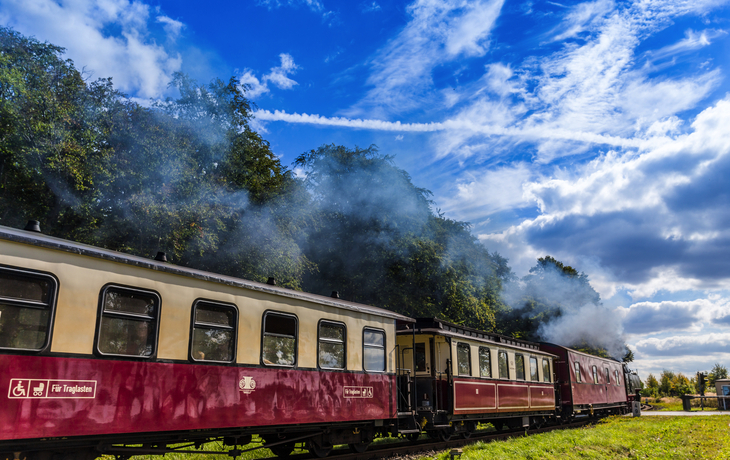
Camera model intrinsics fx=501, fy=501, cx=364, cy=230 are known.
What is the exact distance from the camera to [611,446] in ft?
42.7

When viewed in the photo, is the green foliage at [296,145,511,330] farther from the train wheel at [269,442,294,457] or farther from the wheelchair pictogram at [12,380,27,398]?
the wheelchair pictogram at [12,380,27,398]

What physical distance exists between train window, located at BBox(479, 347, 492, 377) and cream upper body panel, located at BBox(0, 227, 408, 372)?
20.6 feet

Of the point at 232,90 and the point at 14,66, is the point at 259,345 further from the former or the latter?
the point at 232,90

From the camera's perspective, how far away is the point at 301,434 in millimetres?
9547

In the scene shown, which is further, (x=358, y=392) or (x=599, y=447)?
(x=599, y=447)

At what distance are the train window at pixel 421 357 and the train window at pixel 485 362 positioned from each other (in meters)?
2.26

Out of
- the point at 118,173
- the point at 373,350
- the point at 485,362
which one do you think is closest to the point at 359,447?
the point at 373,350

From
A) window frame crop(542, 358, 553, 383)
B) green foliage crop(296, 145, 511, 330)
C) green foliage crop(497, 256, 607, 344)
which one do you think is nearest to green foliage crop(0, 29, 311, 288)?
green foliage crop(296, 145, 511, 330)

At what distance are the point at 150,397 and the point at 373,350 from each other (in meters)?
5.26

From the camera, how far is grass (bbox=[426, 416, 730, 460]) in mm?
11345

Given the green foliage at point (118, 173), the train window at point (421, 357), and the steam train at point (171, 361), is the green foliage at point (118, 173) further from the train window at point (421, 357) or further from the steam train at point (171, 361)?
the steam train at point (171, 361)

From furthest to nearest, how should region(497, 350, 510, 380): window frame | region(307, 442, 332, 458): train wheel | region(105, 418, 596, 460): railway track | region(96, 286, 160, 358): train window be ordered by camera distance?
1. region(497, 350, 510, 380): window frame
2. region(307, 442, 332, 458): train wheel
3. region(105, 418, 596, 460): railway track
4. region(96, 286, 160, 358): train window

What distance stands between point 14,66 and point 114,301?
14.4 m

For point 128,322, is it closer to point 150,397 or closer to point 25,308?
point 150,397
